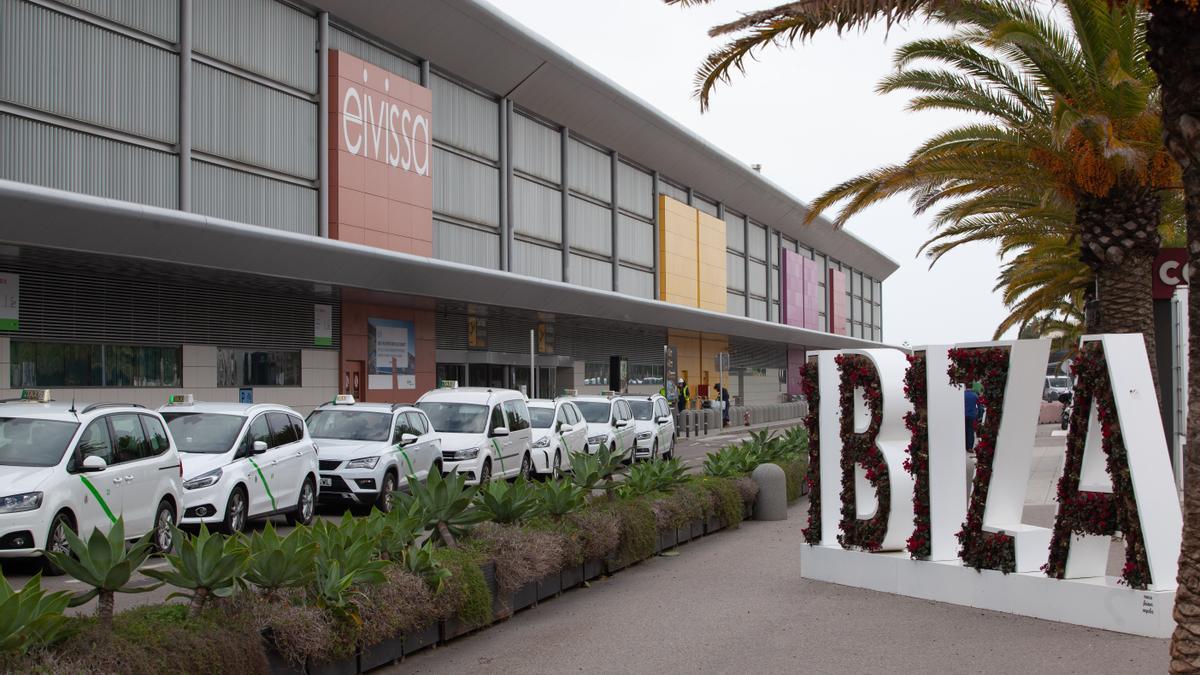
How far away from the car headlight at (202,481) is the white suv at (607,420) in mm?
13887

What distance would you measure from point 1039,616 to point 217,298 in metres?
21.8

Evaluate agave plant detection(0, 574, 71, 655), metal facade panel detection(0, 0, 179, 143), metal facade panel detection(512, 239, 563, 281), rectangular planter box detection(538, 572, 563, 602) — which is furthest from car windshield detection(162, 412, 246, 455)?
metal facade panel detection(512, 239, 563, 281)

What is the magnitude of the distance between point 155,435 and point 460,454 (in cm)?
816

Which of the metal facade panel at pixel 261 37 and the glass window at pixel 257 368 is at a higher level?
the metal facade panel at pixel 261 37

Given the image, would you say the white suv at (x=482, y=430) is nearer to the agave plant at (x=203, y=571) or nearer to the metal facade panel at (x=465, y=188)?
the metal facade panel at (x=465, y=188)

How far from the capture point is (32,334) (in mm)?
22734

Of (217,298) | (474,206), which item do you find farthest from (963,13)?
(474,206)

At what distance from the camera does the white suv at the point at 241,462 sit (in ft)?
48.2

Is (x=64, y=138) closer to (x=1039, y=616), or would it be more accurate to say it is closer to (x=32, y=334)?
(x=32, y=334)

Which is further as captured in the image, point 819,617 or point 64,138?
point 64,138

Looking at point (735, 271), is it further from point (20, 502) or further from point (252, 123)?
point (20, 502)

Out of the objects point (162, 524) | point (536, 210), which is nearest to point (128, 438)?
point (162, 524)

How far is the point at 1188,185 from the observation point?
5805 mm

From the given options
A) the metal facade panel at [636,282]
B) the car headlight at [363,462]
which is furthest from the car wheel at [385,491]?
the metal facade panel at [636,282]
